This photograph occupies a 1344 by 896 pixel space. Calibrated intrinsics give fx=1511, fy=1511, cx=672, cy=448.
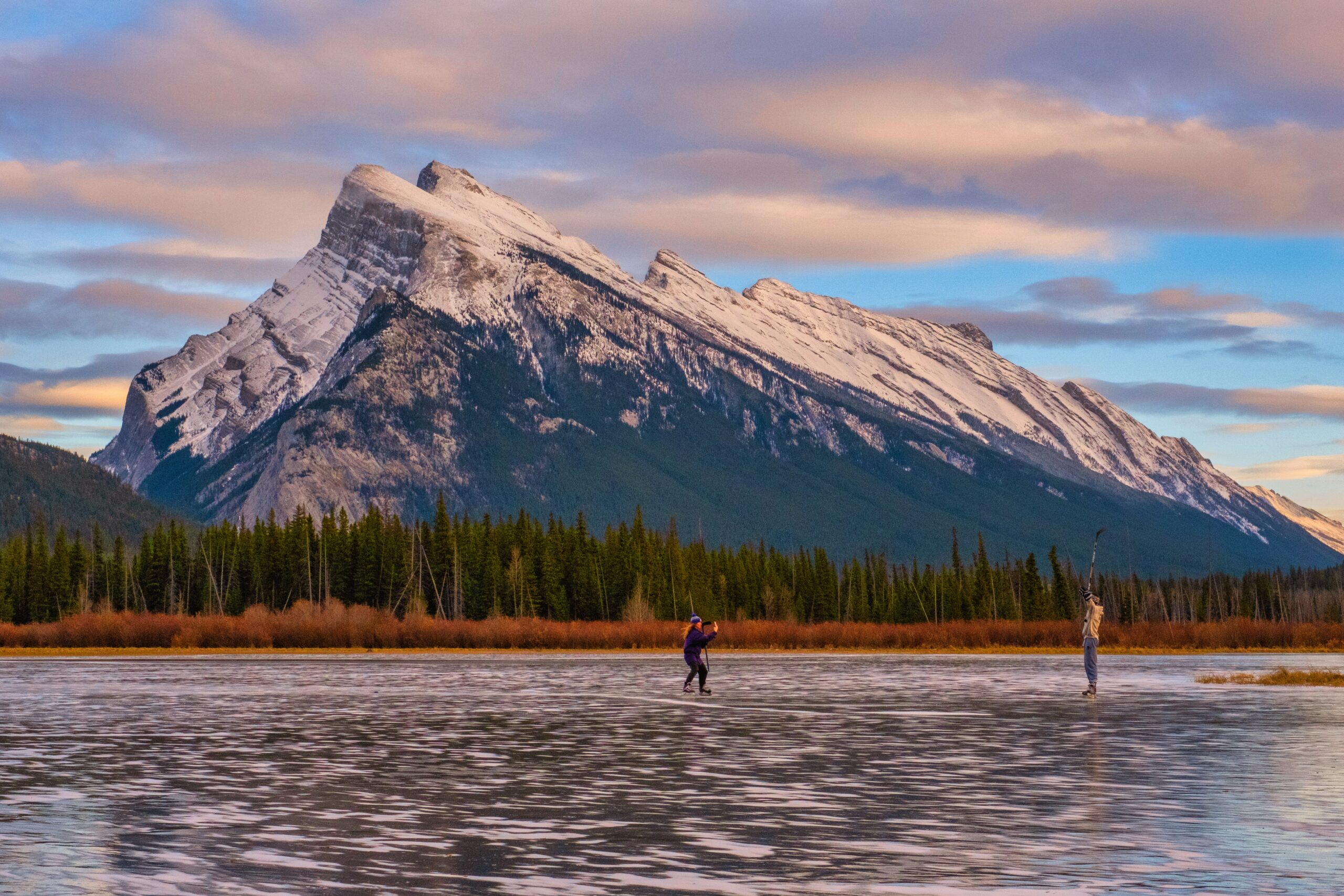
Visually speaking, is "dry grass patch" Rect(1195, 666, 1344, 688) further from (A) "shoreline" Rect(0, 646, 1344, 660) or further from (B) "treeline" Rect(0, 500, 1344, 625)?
(B) "treeline" Rect(0, 500, 1344, 625)

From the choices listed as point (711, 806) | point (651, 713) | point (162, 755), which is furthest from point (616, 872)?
point (651, 713)

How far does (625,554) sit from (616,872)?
158043 mm

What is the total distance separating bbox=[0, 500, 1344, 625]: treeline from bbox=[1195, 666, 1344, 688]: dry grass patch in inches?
3975

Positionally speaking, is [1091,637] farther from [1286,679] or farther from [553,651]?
[553,651]

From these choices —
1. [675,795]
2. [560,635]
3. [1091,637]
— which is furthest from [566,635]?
[675,795]

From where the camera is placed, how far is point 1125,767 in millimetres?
26297

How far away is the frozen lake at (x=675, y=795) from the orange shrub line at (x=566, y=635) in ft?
230

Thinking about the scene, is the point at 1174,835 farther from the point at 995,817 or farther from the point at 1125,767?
the point at 1125,767

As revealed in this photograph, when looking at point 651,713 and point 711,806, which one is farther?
point 651,713

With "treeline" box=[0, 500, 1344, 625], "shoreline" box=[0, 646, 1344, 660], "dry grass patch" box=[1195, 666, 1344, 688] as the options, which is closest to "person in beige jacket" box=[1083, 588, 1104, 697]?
"dry grass patch" box=[1195, 666, 1344, 688]

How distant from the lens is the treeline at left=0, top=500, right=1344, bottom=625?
167 meters

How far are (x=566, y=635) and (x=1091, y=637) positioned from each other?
77.4 metres

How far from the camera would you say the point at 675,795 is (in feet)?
75.2

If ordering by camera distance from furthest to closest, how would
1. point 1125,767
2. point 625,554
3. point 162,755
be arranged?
point 625,554
point 162,755
point 1125,767
